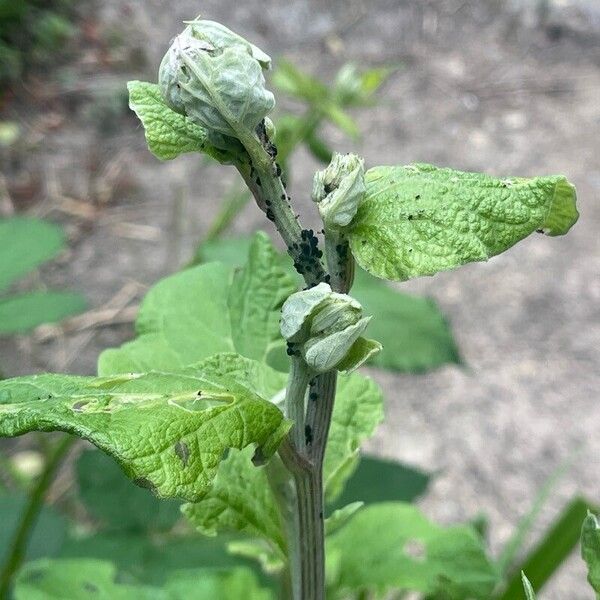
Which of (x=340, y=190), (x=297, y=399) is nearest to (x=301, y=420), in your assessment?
(x=297, y=399)

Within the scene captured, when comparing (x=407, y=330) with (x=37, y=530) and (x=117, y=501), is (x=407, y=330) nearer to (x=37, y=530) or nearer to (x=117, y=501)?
(x=117, y=501)

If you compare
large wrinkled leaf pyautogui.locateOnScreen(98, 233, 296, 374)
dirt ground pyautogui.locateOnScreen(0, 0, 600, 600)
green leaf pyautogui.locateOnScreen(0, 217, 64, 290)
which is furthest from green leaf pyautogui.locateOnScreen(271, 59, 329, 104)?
large wrinkled leaf pyautogui.locateOnScreen(98, 233, 296, 374)

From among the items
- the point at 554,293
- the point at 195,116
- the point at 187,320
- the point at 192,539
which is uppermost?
the point at 195,116

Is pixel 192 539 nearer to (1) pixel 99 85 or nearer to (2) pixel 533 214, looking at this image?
(2) pixel 533 214

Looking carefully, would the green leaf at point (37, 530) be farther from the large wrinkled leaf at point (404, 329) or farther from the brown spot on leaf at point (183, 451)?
the brown spot on leaf at point (183, 451)

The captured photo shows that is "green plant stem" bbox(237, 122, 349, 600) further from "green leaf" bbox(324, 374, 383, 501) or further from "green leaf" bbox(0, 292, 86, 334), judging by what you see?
"green leaf" bbox(0, 292, 86, 334)

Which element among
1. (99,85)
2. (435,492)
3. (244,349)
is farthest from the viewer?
(99,85)

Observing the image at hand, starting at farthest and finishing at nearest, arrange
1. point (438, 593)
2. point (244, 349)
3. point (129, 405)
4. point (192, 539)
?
point (192, 539) → point (438, 593) → point (244, 349) → point (129, 405)

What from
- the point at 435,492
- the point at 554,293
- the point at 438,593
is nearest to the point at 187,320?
the point at 438,593
